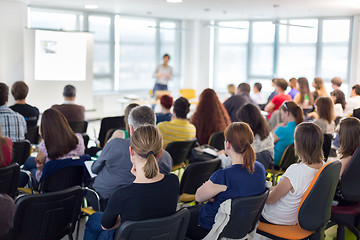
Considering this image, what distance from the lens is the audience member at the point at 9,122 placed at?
15.5ft

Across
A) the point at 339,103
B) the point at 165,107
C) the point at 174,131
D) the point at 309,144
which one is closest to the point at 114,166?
the point at 309,144

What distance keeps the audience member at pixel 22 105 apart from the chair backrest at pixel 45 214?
10.6 ft

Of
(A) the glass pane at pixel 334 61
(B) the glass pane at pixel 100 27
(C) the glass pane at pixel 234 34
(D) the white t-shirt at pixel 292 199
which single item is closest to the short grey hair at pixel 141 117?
(D) the white t-shirt at pixel 292 199

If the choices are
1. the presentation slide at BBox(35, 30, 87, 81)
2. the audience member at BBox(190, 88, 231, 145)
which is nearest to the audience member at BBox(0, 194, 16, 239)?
the audience member at BBox(190, 88, 231, 145)

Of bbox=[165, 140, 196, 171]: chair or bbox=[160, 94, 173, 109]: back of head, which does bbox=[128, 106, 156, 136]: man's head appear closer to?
bbox=[165, 140, 196, 171]: chair

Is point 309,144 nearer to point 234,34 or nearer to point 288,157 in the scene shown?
point 288,157

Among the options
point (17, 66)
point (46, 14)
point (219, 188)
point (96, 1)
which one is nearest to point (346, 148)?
point (219, 188)

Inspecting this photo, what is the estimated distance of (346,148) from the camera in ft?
12.0

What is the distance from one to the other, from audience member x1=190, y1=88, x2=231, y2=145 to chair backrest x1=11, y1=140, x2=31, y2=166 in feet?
6.76

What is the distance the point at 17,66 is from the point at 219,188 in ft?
26.9

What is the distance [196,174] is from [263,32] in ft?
35.2

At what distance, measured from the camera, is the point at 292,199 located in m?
3.16

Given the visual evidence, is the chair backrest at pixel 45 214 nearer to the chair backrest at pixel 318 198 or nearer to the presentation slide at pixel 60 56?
the chair backrest at pixel 318 198

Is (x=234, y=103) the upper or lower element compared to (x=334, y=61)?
lower
